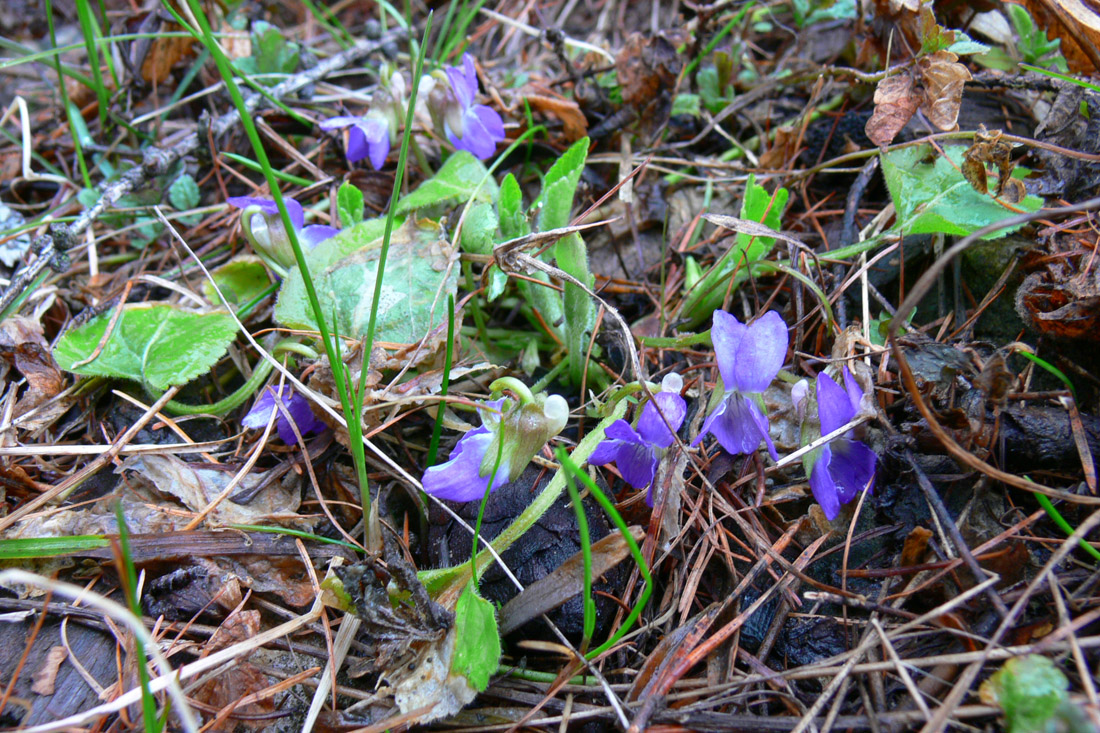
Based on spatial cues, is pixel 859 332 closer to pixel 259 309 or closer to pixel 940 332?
pixel 940 332

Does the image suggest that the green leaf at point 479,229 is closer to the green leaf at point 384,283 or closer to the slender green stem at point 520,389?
the green leaf at point 384,283

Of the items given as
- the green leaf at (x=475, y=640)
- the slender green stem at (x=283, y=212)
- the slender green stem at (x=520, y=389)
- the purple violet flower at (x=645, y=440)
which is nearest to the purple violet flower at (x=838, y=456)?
the purple violet flower at (x=645, y=440)

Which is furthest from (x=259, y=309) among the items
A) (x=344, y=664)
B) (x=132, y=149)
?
(x=344, y=664)

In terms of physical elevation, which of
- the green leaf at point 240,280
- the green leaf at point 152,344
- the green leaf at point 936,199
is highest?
the green leaf at point 936,199

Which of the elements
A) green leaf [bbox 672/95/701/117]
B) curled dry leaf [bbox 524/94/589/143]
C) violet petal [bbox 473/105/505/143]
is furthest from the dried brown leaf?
green leaf [bbox 672/95/701/117]

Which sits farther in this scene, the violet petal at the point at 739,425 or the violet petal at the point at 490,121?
the violet petal at the point at 490,121

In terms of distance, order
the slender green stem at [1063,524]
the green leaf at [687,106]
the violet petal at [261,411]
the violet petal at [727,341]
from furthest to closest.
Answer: the green leaf at [687,106] < the violet petal at [261,411] < the violet petal at [727,341] < the slender green stem at [1063,524]
